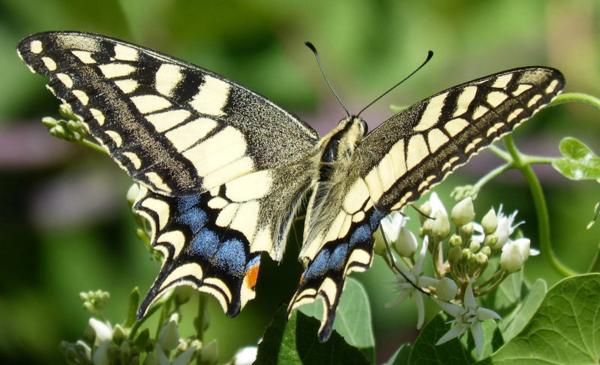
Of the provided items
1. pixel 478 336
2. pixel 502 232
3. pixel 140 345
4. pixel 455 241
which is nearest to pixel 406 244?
pixel 455 241

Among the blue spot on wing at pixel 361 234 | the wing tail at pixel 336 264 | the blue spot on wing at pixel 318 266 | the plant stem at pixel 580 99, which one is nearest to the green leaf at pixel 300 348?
the wing tail at pixel 336 264

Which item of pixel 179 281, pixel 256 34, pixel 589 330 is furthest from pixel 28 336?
pixel 589 330

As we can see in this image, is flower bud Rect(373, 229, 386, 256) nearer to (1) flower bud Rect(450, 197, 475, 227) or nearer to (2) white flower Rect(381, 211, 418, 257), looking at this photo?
(2) white flower Rect(381, 211, 418, 257)

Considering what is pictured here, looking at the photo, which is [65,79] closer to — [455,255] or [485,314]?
[455,255]

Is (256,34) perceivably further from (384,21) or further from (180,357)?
(180,357)

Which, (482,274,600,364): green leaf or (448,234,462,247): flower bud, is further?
(448,234,462,247): flower bud

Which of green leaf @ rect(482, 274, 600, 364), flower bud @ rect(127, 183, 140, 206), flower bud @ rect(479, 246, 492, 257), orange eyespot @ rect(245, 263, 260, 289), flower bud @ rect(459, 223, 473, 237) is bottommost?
green leaf @ rect(482, 274, 600, 364)

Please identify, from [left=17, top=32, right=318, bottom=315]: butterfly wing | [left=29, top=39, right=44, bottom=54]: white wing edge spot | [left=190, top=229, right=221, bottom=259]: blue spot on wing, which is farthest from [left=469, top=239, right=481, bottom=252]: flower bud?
[left=29, top=39, right=44, bottom=54]: white wing edge spot

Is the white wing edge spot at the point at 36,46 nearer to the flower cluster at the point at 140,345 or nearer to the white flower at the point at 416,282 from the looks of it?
the flower cluster at the point at 140,345
